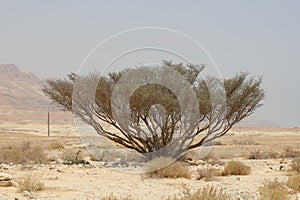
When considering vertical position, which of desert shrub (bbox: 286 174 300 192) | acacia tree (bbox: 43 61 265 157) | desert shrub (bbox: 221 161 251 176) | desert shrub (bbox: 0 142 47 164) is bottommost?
desert shrub (bbox: 286 174 300 192)

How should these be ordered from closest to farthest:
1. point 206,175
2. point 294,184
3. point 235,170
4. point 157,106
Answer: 1. point 294,184
2. point 206,175
3. point 235,170
4. point 157,106

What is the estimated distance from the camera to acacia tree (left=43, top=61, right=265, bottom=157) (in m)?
25.5

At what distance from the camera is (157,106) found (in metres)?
25.6

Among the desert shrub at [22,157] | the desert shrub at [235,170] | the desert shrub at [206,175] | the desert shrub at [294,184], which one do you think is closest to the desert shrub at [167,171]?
the desert shrub at [206,175]

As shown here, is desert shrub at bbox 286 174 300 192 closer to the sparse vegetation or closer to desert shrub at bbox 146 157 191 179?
the sparse vegetation

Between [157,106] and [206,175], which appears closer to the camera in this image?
[206,175]

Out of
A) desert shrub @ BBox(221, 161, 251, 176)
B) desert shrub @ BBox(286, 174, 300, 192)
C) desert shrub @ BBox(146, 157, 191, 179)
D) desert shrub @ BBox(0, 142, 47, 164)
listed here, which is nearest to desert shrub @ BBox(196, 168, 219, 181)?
desert shrub @ BBox(146, 157, 191, 179)

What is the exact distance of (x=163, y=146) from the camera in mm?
27031

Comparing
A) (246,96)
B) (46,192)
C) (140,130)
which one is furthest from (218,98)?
(46,192)

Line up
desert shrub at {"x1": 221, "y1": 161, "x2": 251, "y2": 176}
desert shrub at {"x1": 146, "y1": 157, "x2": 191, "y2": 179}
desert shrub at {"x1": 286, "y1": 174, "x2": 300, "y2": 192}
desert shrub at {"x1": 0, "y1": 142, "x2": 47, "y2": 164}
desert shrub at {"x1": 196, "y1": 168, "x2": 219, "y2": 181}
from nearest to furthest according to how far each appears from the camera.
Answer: desert shrub at {"x1": 286, "y1": 174, "x2": 300, "y2": 192} < desert shrub at {"x1": 196, "y1": 168, "x2": 219, "y2": 181} < desert shrub at {"x1": 146, "y1": 157, "x2": 191, "y2": 179} < desert shrub at {"x1": 221, "y1": 161, "x2": 251, "y2": 176} < desert shrub at {"x1": 0, "y1": 142, "x2": 47, "y2": 164}

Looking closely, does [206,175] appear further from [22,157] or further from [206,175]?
[22,157]

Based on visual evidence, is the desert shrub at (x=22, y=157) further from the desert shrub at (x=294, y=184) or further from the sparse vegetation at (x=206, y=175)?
the desert shrub at (x=294, y=184)

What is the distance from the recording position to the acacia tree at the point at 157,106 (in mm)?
25516

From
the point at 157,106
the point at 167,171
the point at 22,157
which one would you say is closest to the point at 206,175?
the point at 167,171
